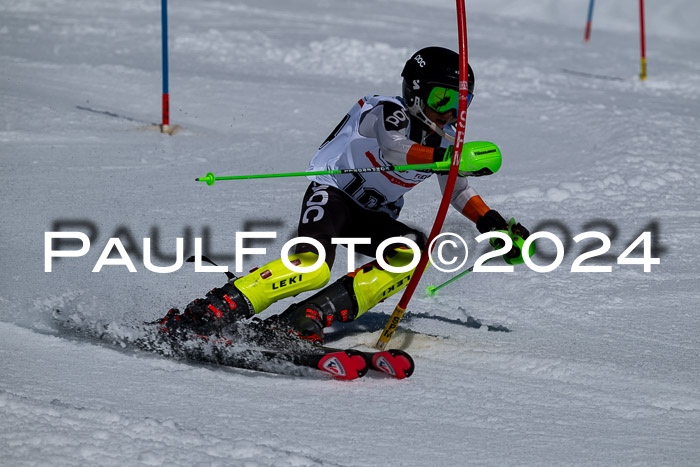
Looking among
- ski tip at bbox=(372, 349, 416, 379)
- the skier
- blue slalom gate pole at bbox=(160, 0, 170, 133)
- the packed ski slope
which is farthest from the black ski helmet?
blue slalom gate pole at bbox=(160, 0, 170, 133)

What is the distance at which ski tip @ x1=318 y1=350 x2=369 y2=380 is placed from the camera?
3479mm

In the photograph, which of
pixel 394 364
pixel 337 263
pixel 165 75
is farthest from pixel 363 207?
pixel 165 75

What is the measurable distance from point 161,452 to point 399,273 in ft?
5.36

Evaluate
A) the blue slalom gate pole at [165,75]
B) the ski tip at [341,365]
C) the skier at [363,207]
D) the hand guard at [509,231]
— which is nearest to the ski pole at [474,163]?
the skier at [363,207]

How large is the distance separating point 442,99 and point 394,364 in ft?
3.76

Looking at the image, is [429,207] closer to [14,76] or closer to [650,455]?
[650,455]

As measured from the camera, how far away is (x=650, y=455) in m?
2.95

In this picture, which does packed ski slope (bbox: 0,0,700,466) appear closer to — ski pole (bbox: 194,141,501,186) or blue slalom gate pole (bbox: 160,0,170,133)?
blue slalom gate pole (bbox: 160,0,170,133)

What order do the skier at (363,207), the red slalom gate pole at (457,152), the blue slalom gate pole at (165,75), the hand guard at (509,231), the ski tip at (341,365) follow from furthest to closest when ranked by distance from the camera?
the blue slalom gate pole at (165,75)
the hand guard at (509,231)
the skier at (363,207)
the ski tip at (341,365)
the red slalom gate pole at (457,152)

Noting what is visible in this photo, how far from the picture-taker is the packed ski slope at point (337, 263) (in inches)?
116

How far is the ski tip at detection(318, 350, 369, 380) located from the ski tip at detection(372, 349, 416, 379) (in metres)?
0.09

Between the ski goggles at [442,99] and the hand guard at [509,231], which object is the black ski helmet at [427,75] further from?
the hand guard at [509,231]

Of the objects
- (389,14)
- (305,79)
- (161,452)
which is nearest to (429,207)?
(161,452)

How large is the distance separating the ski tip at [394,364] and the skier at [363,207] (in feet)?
1.11
